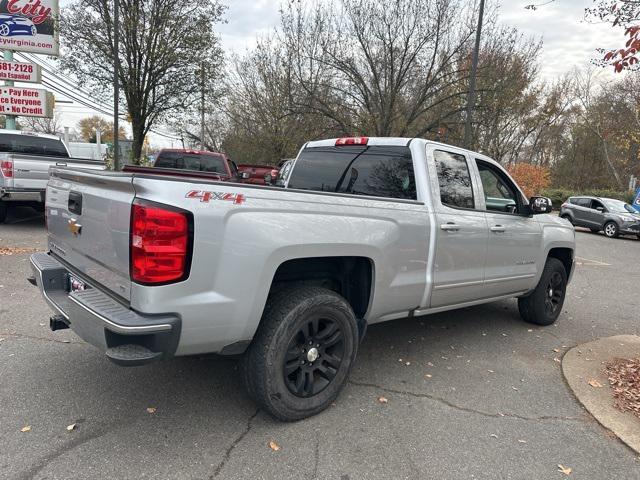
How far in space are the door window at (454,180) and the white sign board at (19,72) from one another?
15386 millimetres

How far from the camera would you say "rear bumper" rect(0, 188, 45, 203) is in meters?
8.42

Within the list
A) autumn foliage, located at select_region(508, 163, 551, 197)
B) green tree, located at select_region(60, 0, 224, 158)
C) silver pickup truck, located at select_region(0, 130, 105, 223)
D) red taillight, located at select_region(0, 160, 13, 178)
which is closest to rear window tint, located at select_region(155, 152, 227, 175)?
silver pickup truck, located at select_region(0, 130, 105, 223)

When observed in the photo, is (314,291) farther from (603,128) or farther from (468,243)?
(603,128)

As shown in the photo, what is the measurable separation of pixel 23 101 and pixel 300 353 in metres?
16.0

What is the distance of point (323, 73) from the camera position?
783 inches

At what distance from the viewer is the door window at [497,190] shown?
14.7 ft

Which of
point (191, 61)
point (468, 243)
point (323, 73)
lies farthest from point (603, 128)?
point (468, 243)

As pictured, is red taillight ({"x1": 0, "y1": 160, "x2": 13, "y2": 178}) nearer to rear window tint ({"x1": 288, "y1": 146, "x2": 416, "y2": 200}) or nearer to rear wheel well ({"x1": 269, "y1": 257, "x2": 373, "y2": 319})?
rear window tint ({"x1": 288, "y1": 146, "x2": 416, "y2": 200})

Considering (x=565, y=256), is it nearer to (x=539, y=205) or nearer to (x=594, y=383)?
(x=539, y=205)

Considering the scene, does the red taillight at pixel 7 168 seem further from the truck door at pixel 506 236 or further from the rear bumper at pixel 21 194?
the truck door at pixel 506 236

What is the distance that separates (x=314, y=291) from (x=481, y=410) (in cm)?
159

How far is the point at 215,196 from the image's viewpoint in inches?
93.4

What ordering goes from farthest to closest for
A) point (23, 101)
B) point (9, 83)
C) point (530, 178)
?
point (530, 178) → point (9, 83) → point (23, 101)

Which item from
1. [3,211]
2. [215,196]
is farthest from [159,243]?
[3,211]
